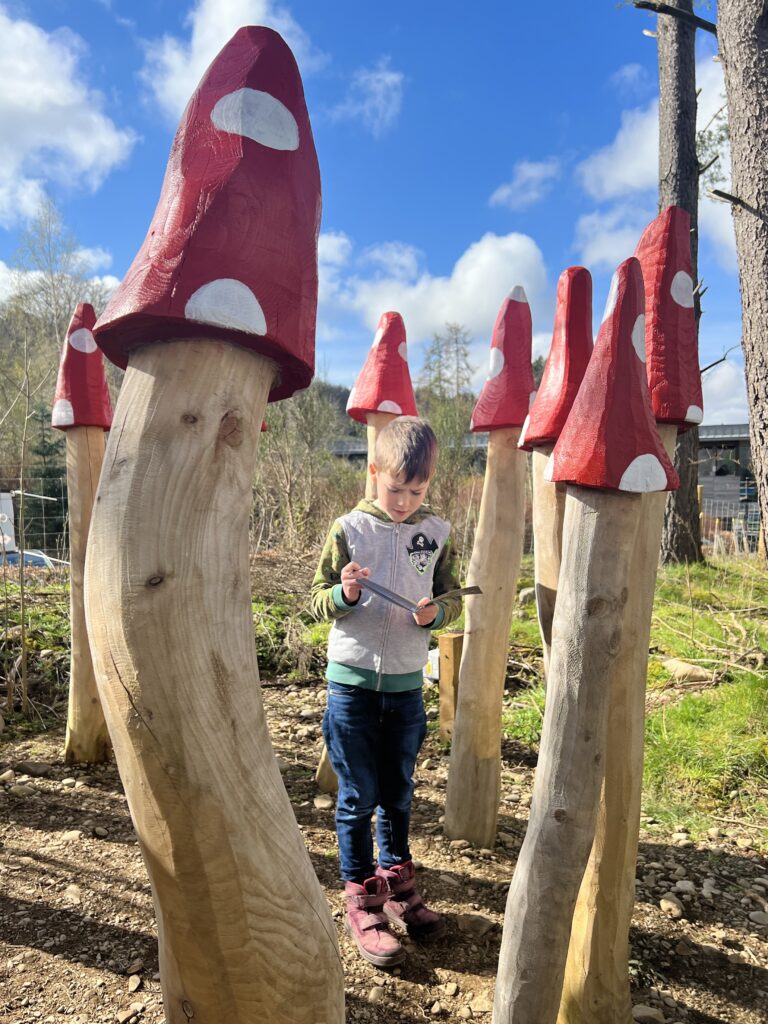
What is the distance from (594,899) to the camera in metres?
1.92

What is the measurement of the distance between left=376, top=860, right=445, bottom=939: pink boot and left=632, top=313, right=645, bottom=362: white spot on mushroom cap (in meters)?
2.01

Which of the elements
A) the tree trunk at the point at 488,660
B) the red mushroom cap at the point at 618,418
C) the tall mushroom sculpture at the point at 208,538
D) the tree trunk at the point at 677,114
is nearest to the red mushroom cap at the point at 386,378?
the tree trunk at the point at 488,660

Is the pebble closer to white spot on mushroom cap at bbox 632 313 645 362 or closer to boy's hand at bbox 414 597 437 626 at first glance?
boy's hand at bbox 414 597 437 626

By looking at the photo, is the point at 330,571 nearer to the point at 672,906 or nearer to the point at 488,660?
the point at 488,660

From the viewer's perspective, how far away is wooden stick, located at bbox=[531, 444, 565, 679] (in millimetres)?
2330

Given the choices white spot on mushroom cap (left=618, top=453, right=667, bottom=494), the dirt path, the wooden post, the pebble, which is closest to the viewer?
white spot on mushroom cap (left=618, top=453, right=667, bottom=494)

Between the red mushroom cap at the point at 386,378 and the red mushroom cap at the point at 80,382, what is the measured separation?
136cm

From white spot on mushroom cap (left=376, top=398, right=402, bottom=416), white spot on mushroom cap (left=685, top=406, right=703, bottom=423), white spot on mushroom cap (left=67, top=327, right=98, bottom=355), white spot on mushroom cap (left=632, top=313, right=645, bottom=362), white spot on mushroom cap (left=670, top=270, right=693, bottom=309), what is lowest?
white spot on mushroom cap (left=685, top=406, right=703, bottom=423)

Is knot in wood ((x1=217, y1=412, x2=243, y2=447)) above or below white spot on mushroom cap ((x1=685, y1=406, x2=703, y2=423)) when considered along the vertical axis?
below

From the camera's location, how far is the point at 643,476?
1.57m

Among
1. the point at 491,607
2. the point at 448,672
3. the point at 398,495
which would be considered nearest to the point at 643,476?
the point at 398,495

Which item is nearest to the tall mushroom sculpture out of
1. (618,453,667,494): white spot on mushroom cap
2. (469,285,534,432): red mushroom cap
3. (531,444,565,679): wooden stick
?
(618,453,667,494): white spot on mushroom cap

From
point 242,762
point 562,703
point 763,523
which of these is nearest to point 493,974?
point 562,703

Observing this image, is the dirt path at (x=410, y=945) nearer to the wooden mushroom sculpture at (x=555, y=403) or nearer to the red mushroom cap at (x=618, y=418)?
the wooden mushroom sculpture at (x=555, y=403)
